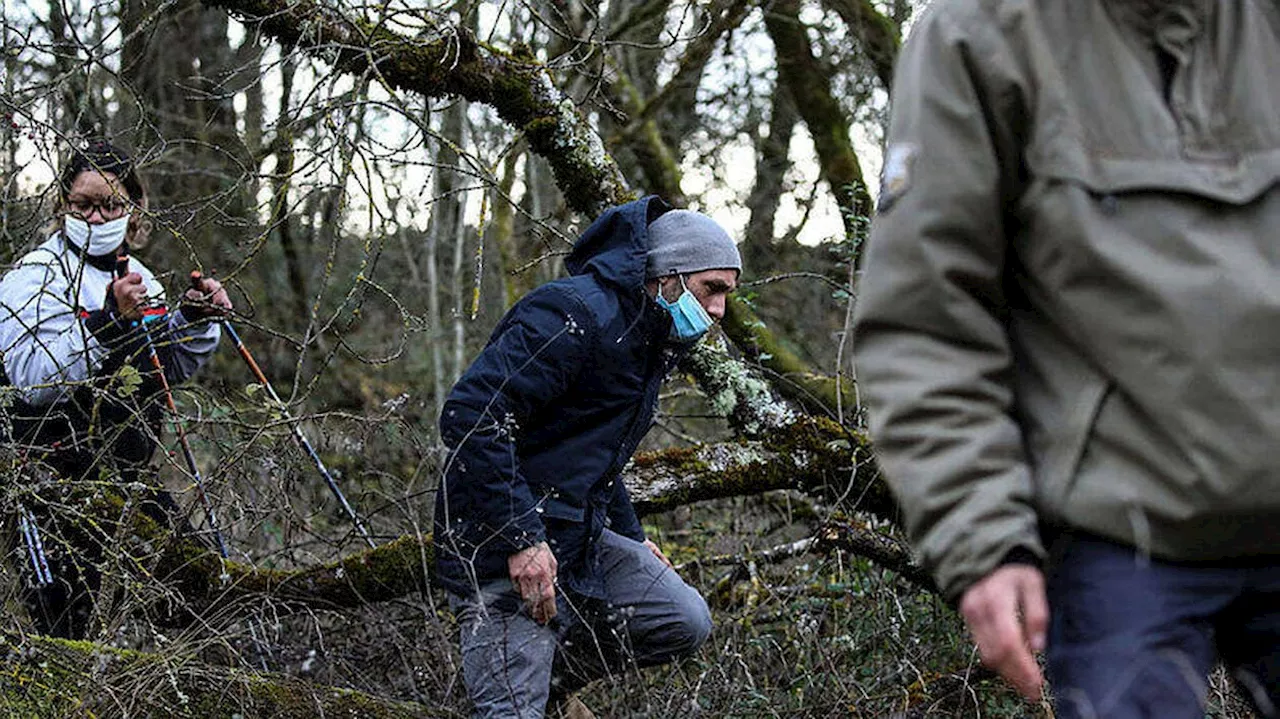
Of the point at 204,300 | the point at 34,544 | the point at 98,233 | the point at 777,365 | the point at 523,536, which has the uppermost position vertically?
the point at 98,233

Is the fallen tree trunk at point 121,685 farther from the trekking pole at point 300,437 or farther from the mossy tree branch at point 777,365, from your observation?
the mossy tree branch at point 777,365

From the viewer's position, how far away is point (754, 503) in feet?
20.5

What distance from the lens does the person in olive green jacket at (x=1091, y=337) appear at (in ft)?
6.10

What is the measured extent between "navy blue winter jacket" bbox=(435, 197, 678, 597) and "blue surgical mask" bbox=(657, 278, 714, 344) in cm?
3

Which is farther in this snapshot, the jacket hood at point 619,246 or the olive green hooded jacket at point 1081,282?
the jacket hood at point 619,246

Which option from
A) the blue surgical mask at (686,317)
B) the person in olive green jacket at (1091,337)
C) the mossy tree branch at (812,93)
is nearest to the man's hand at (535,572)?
the blue surgical mask at (686,317)

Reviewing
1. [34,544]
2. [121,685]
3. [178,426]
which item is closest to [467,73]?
[178,426]

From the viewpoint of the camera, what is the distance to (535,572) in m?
4.32

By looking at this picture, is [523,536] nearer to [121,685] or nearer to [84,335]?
[121,685]

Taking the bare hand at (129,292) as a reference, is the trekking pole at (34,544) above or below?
below

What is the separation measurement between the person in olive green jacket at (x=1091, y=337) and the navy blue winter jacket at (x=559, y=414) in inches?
91.2

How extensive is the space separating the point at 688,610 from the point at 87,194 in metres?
2.48

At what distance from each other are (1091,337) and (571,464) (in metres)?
2.69

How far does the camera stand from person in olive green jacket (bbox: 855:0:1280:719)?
186cm
